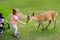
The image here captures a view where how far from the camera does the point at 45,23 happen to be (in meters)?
10.8

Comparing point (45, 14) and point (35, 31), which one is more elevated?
point (45, 14)

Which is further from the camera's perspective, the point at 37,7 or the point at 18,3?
the point at 18,3

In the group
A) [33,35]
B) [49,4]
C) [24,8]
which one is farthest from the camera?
[49,4]

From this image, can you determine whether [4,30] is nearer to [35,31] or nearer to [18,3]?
[35,31]

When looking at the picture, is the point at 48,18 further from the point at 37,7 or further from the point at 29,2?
the point at 29,2

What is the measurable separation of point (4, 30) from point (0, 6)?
14.7 feet

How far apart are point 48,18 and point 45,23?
82cm

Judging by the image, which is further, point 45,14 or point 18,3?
point 18,3

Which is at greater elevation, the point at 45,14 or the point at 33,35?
the point at 45,14

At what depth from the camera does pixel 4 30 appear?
9789 millimetres

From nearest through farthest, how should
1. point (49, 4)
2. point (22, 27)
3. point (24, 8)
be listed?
point (22, 27), point (24, 8), point (49, 4)

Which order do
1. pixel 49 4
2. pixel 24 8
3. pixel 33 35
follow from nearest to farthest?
pixel 33 35 < pixel 24 8 < pixel 49 4

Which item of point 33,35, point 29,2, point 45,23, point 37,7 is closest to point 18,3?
point 29,2

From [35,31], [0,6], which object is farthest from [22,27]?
[0,6]
